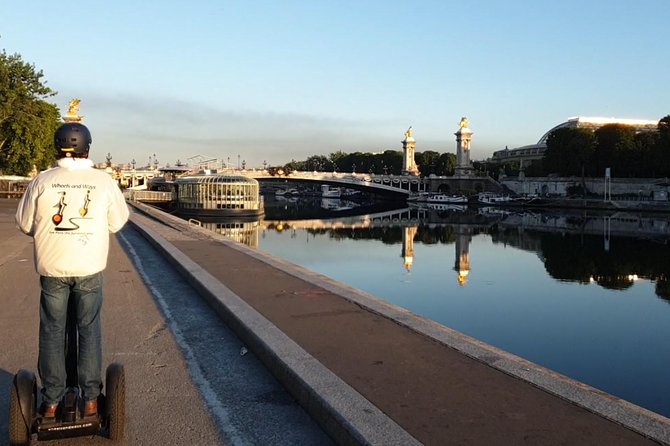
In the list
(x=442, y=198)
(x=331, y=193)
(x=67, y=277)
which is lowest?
(x=442, y=198)

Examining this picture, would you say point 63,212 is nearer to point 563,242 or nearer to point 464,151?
point 563,242

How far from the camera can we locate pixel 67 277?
385 cm

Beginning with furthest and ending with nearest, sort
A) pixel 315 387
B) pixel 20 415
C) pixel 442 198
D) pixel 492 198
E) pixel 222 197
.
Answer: pixel 442 198 → pixel 492 198 → pixel 222 197 → pixel 315 387 → pixel 20 415

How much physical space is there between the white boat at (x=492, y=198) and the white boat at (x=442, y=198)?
267 cm

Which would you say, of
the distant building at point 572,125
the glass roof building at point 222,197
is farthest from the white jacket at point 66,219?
the distant building at point 572,125

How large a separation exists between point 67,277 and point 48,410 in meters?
0.86

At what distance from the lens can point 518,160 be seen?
6398 inches

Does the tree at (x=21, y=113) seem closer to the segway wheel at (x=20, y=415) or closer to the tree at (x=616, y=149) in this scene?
the segway wheel at (x=20, y=415)

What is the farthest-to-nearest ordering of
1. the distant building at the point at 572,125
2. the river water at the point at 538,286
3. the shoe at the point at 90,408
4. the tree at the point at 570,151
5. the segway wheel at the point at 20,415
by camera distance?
the distant building at the point at 572,125 → the tree at the point at 570,151 → the river water at the point at 538,286 → the shoe at the point at 90,408 → the segway wheel at the point at 20,415

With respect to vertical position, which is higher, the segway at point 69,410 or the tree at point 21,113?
the tree at point 21,113

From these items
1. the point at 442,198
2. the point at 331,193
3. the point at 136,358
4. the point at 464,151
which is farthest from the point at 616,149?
the point at 136,358

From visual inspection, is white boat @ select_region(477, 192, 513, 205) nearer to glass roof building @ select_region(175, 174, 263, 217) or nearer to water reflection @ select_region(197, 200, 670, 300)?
water reflection @ select_region(197, 200, 670, 300)

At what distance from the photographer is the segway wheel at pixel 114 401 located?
4.00m

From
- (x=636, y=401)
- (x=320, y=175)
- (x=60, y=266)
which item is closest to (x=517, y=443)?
(x=60, y=266)
